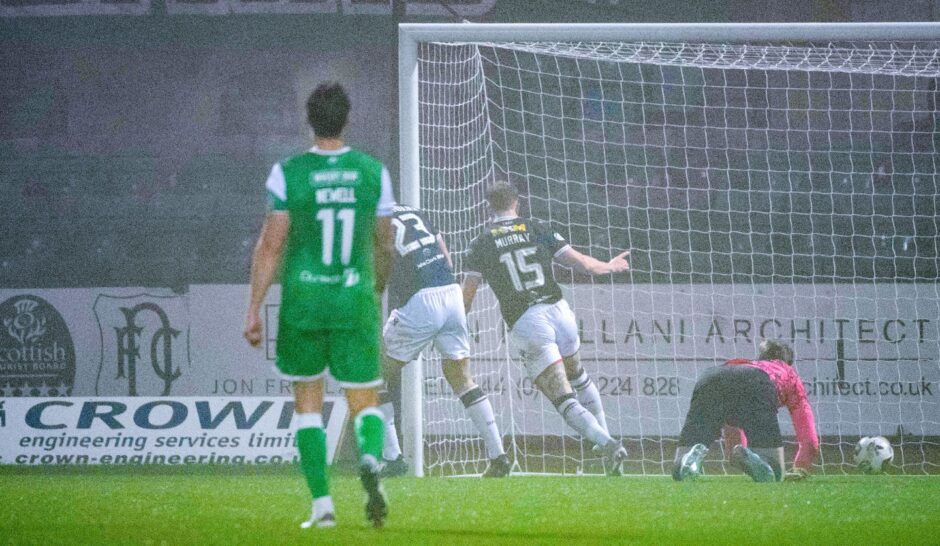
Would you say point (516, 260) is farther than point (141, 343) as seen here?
No

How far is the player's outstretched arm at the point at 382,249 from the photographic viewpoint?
4.63 m

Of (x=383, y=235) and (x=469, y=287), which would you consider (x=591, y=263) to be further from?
(x=383, y=235)

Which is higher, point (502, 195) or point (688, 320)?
point (502, 195)

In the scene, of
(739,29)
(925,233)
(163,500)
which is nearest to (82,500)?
(163,500)

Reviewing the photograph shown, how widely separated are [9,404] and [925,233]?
10.3m

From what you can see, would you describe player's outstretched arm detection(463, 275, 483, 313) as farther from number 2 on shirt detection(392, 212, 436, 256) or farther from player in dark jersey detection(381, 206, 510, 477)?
number 2 on shirt detection(392, 212, 436, 256)

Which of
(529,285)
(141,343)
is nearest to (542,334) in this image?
(529,285)

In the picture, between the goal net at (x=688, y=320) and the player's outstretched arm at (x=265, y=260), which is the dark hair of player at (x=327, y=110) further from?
the goal net at (x=688, y=320)

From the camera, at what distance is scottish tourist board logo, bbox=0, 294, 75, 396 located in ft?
48.6

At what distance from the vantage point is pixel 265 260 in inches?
175

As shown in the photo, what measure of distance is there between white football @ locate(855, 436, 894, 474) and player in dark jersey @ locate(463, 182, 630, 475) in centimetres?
189

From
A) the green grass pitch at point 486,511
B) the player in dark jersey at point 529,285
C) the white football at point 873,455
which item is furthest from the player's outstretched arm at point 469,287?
the white football at point 873,455

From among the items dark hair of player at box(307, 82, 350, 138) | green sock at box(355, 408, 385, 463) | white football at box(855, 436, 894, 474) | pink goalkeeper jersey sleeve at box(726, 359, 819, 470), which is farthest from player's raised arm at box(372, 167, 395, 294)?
white football at box(855, 436, 894, 474)

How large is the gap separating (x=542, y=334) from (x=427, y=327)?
28.1 inches
